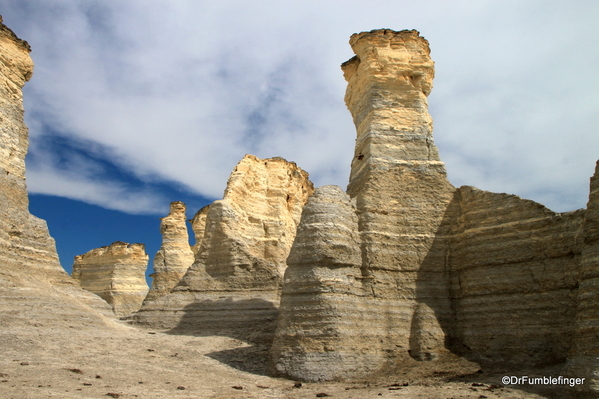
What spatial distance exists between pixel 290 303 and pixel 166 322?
6406 millimetres

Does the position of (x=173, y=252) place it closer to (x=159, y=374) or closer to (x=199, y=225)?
(x=199, y=225)

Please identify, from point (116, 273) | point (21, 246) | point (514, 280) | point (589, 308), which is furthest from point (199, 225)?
point (589, 308)

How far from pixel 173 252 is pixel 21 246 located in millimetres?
13396

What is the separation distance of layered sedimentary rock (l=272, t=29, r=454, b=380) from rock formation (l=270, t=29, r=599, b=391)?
31 millimetres

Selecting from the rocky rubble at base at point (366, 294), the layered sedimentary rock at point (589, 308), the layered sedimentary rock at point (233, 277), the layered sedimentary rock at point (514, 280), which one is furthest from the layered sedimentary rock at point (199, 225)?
the layered sedimentary rock at point (589, 308)

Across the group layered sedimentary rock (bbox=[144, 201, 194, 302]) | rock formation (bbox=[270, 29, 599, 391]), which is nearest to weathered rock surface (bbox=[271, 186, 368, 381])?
rock formation (bbox=[270, 29, 599, 391])

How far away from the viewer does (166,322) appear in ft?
52.3

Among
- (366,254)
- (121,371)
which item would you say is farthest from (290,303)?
(121,371)

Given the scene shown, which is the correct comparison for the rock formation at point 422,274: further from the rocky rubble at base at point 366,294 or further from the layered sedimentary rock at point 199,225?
the layered sedimentary rock at point 199,225

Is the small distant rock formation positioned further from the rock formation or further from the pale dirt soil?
the rock formation

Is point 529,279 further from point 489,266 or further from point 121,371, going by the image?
point 121,371

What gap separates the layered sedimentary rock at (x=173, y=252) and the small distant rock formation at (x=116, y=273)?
4.79 metres

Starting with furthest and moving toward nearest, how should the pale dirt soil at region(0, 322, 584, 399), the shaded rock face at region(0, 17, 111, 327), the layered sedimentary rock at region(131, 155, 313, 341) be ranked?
1. the layered sedimentary rock at region(131, 155, 313, 341)
2. the shaded rock face at region(0, 17, 111, 327)
3. the pale dirt soil at region(0, 322, 584, 399)

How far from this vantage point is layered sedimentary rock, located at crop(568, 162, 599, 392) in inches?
316
